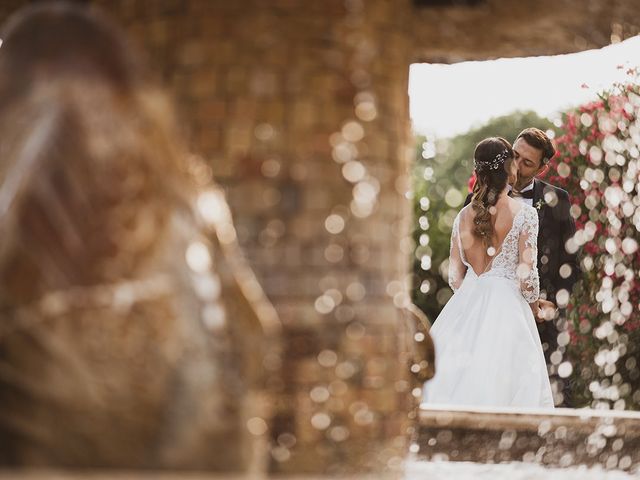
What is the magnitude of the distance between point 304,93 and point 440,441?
2694mm

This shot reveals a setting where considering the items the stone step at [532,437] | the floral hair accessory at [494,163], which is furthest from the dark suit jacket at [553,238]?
the stone step at [532,437]

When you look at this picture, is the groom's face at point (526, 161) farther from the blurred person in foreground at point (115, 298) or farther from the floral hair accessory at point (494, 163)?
the blurred person in foreground at point (115, 298)

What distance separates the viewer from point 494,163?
6.14 m

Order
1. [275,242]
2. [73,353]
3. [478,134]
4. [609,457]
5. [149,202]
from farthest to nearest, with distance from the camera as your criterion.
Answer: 1. [478,134]
2. [609,457]
3. [275,242]
4. [149,202]
5. [73,353]

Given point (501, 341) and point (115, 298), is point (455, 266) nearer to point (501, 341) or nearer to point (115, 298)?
point (501, 341)

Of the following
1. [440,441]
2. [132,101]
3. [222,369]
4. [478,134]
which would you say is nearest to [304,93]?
[132,101]

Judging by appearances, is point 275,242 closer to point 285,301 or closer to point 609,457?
point 285,301

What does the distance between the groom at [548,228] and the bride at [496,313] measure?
34cm

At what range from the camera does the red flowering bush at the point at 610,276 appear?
8.70 meters

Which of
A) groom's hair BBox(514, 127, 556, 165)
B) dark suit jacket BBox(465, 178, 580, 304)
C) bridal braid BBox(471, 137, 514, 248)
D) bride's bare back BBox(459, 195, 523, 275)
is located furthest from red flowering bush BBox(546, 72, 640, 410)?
bridal braid BBox(471, 137, 514, 248)

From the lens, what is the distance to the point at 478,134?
3409 centimetres

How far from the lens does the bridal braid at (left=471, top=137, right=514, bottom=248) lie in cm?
609

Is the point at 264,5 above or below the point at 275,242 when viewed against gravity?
above

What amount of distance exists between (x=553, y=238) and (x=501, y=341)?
0.91 meters
